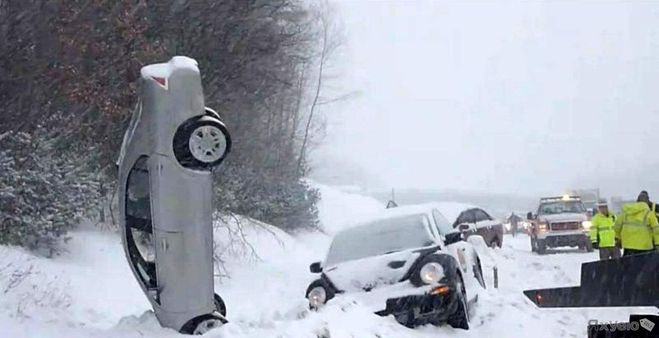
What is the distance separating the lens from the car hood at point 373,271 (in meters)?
9.99

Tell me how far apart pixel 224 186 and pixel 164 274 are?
1022cm

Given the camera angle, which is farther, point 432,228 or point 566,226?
point 566,226

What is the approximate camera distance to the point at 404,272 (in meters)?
9.95

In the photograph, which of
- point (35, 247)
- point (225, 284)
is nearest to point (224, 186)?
point (225, 284)

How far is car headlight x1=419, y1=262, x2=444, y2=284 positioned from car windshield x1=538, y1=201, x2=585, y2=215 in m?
20.6

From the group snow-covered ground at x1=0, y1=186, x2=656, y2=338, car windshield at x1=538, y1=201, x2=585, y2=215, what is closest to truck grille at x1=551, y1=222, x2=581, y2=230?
car windshield at x1=538, y1=201, x2=585, y2=215

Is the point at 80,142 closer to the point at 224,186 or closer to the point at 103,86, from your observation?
the point at 103,86

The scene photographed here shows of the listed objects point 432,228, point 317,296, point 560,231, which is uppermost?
point 432,228

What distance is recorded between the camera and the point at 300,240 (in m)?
25.8

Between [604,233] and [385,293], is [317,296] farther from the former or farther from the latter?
[604,233]

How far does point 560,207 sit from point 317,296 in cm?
2112

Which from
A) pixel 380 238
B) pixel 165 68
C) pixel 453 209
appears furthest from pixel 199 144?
pixel 453 209

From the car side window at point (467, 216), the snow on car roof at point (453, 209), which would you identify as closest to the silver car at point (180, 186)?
the snow on car roof at point (453, 209)

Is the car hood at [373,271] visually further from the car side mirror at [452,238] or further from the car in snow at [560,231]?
the car in snow at [560,231]
